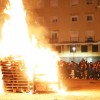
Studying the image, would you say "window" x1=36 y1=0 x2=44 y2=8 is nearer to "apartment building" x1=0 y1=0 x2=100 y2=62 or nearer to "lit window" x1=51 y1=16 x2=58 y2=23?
"apartment building" x1=0 y1=0 x2=100 y2=62

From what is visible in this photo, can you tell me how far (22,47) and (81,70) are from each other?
8278 millimetres

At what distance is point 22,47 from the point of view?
1888cm

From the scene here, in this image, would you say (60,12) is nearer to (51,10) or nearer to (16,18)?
(51,10)

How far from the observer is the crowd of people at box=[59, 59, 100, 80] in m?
25.8

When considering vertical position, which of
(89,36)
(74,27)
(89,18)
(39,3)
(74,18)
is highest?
(39,3)

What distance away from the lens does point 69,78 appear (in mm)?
27203

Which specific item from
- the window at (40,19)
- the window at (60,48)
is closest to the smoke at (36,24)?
the window at (40,19)

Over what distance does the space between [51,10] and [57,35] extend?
12.3 ft

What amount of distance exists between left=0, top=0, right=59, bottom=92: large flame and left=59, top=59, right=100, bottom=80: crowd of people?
21.6 feet

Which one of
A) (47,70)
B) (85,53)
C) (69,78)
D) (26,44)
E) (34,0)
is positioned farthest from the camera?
(34,0)

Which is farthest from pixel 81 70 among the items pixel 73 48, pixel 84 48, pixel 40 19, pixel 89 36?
pixel 40 19

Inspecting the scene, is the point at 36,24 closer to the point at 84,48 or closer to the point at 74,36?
the point at 74,36

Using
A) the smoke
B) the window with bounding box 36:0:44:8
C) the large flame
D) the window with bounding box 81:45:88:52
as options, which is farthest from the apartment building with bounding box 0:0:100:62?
the large flame

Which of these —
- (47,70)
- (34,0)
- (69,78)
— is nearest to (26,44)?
(47,70)
